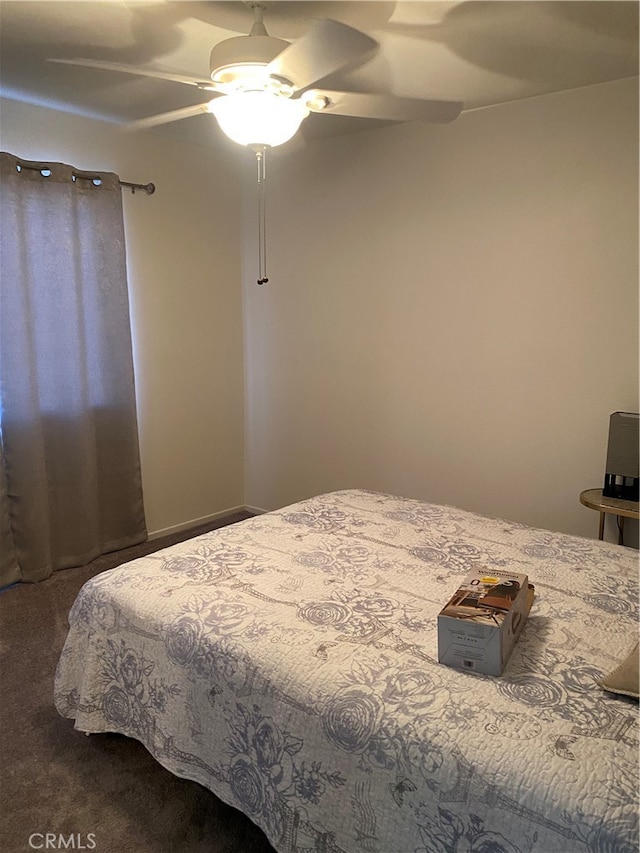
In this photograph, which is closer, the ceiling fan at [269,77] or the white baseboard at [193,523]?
the ceiling fan at [269,77]

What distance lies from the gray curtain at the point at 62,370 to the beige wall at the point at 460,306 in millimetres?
1054

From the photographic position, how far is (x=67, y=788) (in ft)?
6.08

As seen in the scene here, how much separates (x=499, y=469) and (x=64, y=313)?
7.81 ft

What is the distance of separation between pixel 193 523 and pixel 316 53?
120 inches

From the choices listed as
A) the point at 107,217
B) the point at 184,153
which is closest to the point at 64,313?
the point at 107,217

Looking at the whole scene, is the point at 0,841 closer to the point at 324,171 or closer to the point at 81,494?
the point at 81,494

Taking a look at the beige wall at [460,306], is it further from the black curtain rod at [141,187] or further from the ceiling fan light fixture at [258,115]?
the ceiling fan light fixture at [258,115]

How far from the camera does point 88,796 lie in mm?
1822

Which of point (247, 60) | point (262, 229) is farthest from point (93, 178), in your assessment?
point (247, 60)

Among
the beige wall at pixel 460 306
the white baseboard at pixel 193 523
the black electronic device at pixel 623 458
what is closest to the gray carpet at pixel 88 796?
the white baseboard at pixel 193 523

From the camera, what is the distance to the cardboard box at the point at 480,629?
4.54ft

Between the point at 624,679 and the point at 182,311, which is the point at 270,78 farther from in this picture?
the point at 182,311

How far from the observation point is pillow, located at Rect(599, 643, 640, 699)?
1.31 m

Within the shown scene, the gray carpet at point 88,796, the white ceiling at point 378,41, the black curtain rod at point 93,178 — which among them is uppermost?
the white ceiling at point 378,41
